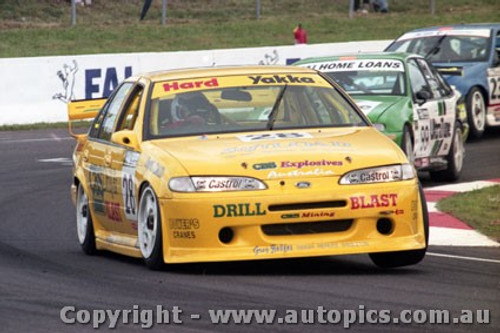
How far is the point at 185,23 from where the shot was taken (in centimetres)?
3925

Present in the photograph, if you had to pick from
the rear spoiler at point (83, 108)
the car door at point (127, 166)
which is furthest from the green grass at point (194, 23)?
the car door at point (127, 166)

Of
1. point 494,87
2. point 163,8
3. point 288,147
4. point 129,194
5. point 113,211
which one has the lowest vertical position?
point 163,8

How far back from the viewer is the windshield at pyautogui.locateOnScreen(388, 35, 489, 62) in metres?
21.4

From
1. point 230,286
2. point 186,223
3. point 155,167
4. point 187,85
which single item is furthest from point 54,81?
point 230,286

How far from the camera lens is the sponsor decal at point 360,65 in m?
15.8

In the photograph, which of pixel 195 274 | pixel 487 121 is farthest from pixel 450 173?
pixel 195 274

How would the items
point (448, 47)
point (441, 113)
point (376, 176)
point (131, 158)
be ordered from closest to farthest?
1. point (376, 176)
2. point (131, 158)
3. point (441, 113)
4. point (448, 47)

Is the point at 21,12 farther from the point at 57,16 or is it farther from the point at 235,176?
the point at 235,176

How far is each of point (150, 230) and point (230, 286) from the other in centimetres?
98

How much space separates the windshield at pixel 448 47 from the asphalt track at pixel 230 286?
10.4m

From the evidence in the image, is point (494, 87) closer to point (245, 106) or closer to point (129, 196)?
point (245, 106)

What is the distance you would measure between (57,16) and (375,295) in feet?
97.3

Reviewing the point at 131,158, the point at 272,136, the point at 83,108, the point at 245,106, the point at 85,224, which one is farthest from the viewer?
the point at 83,108

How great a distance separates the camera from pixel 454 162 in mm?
16172
